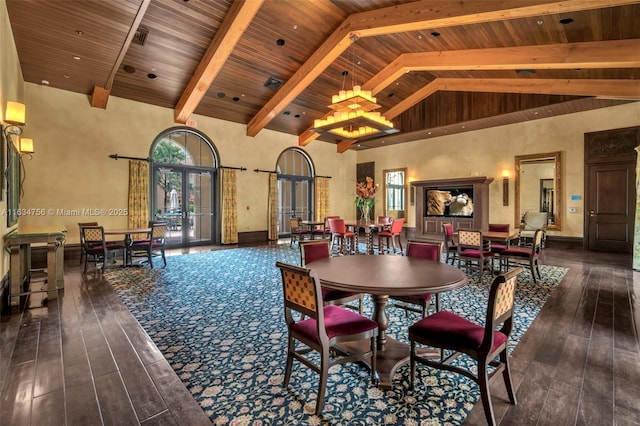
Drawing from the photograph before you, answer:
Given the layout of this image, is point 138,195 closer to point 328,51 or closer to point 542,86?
point 328,51

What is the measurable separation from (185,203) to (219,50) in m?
4.61

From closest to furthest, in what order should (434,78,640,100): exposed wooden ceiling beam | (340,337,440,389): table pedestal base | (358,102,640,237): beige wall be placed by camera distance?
(340,337,440,389): table pedestal base
(434,78,640,100): exposed wooden ceiling beam
(358,102,640,237): beige wall

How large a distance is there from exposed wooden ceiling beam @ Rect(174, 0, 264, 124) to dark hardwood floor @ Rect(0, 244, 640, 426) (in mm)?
4728

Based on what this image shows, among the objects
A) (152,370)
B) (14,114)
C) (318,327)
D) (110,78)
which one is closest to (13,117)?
(14,114)

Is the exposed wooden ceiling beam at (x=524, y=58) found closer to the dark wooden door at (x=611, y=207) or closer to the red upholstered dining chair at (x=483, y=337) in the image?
the dark wooden door at (x=611, y=207)

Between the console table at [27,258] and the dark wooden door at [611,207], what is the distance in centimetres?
1129

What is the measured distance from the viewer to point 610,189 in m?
7.64

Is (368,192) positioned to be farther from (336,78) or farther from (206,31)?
(206,31)

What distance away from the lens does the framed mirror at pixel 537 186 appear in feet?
28.4

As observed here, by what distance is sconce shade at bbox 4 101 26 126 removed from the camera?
A: 3572 mm

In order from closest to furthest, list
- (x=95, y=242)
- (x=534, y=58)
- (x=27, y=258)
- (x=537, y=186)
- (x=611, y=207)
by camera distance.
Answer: (x=27, y=258)
(x=534, y=58)
(x=95, y=242)
(x=611, y=207)
(x=537, y=186)

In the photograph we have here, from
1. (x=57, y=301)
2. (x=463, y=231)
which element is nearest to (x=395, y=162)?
(x=463, y=231)

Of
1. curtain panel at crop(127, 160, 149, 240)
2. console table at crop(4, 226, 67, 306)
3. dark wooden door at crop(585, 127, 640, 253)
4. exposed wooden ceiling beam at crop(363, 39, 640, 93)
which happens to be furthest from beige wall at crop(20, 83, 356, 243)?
dark wooden door at crop(585, 127, 640, 253)

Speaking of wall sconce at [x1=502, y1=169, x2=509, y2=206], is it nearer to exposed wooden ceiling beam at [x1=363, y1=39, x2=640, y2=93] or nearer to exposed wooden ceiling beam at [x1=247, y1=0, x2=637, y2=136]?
exposed wooden ceiling beam at [x1=363, y1=39, x2=640, y2=93]
